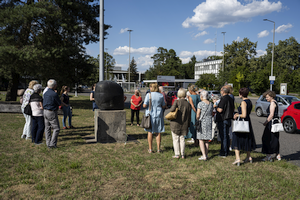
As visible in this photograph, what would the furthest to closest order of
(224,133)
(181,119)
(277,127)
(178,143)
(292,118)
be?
(292,118) < (224,133) < (178,143) < (181,119) < (277,127)

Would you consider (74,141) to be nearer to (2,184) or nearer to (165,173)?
(2,184)

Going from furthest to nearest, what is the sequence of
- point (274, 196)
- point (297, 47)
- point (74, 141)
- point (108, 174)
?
point (297, 47), point (74, 141), point (108, 174), point (274, 196)

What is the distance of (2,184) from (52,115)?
2.43 meters

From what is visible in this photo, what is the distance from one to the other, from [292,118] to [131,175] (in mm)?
8149

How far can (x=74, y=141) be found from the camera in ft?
24.5

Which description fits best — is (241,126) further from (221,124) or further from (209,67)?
(209,67)

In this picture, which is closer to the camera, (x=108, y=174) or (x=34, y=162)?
(x=108, y=174)

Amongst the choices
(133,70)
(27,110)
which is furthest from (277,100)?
(133,70)

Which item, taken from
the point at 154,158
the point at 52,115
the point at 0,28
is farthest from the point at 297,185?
the point at 0,28

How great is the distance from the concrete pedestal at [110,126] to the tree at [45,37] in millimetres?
10393

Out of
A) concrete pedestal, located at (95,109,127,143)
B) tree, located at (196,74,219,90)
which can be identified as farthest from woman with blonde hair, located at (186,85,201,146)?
tree, located at (196,74,219,90)

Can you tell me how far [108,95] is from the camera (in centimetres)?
740

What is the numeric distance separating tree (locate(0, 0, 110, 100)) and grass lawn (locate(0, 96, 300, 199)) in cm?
1076

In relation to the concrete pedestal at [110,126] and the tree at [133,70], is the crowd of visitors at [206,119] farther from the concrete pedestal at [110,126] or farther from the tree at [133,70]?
the tree at [133,70]
